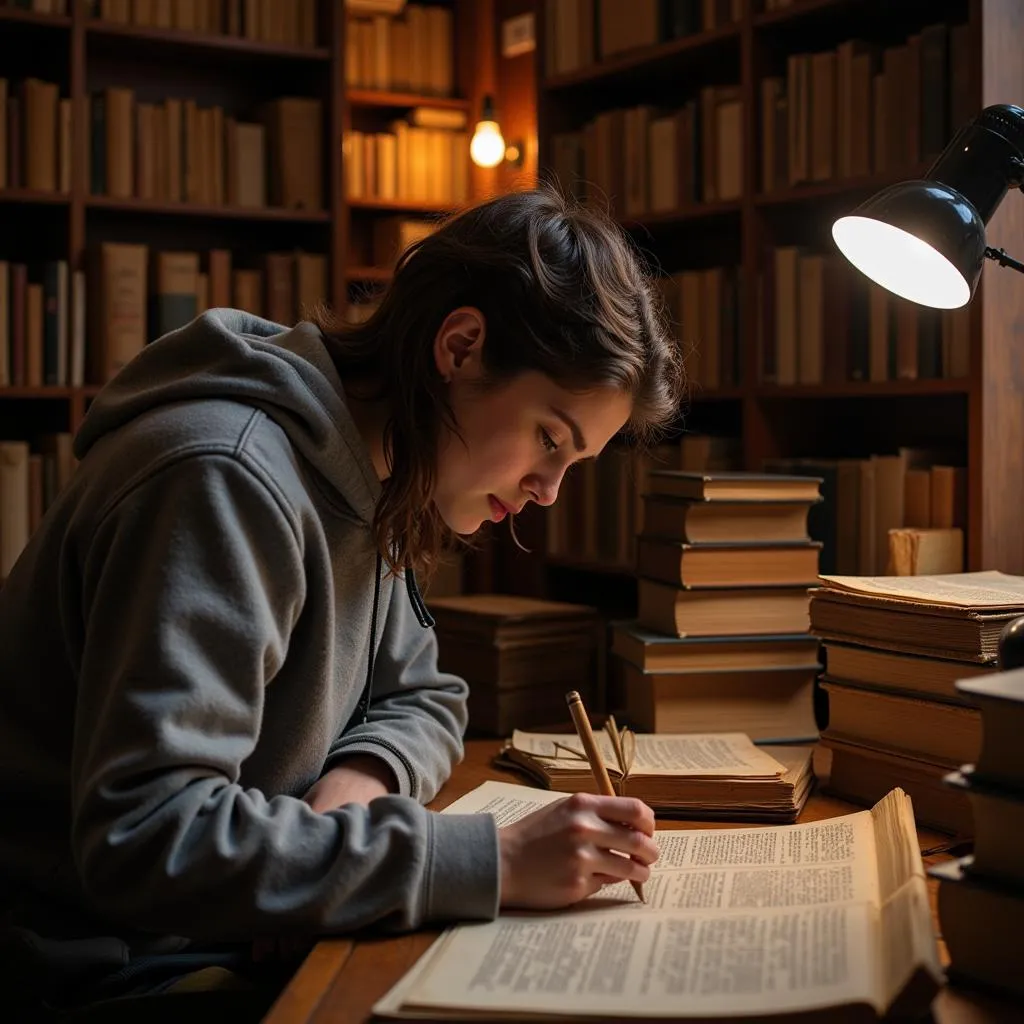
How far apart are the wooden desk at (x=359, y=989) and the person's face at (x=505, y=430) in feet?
1.37

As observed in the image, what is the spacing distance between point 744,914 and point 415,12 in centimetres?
365

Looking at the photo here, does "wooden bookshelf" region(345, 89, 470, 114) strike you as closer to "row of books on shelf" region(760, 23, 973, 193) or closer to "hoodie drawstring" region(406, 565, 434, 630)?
"row of books on shelf" region(760, 23, 973, 193)

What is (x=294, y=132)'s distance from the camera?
310 cm

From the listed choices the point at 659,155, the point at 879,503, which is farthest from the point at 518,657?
the point at 659,155

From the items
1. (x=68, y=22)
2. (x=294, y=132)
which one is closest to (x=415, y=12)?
(x=294, y=132)

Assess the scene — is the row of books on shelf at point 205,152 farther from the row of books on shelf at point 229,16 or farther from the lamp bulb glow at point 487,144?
the lamp bulb glow at point 487,144

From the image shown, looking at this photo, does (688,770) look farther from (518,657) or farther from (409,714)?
(518,657)

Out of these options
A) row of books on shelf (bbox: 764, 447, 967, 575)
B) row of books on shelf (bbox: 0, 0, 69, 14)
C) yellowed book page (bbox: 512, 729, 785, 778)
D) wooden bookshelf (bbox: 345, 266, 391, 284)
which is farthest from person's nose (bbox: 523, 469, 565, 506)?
wooden bookshelf (bbox: 345, 266, 391, 284)

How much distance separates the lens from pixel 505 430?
3.90 ft

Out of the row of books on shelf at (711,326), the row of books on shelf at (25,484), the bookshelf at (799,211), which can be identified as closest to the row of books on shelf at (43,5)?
the row of books on shelf at (25,484)

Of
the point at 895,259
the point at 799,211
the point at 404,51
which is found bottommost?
the point at 895,259

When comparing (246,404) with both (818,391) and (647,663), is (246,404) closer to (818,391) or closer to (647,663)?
(647,663)

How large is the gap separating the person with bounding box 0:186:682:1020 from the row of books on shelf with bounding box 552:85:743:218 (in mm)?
1116

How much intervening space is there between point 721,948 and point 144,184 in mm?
2555
